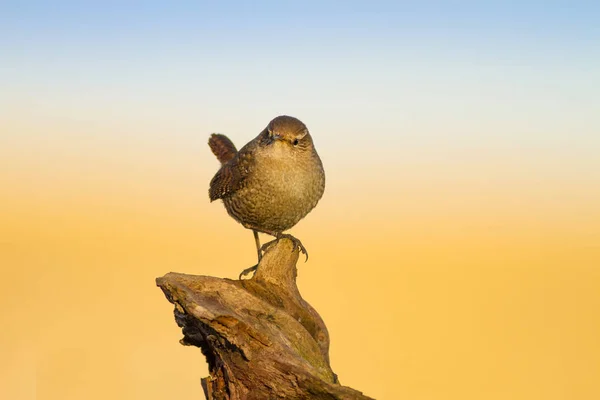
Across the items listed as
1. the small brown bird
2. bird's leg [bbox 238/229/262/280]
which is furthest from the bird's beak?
bird's leg [bbox 238/229/262/280]

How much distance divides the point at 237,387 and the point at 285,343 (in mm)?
394

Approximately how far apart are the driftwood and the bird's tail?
7.92ft

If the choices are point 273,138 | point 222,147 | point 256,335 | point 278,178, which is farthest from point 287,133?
point 256,335

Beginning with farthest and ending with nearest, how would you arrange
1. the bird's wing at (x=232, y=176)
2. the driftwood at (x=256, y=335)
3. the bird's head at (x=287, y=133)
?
the bird's wing at (x=232, y=176), the bird's head at (x=287, y=133), the driftwood at (x=256, y=335)

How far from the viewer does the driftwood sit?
4441 millimetres

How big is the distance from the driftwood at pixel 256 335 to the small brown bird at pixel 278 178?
0.74 metres

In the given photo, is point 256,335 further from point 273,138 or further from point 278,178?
point 273,138

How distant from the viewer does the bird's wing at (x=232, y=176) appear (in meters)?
6.45

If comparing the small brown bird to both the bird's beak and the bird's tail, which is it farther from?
the bird's tail

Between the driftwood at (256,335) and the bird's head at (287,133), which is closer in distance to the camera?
the driftwood at (256,335)

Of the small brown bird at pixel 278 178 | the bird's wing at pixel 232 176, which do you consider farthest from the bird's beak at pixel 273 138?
the bird's wing at pixel 232 176

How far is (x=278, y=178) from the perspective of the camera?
6203 millimetres

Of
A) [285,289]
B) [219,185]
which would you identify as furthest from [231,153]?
[285,289]

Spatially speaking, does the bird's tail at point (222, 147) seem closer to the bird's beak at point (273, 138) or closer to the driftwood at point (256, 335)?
the bird's beak at point (273, 138)
